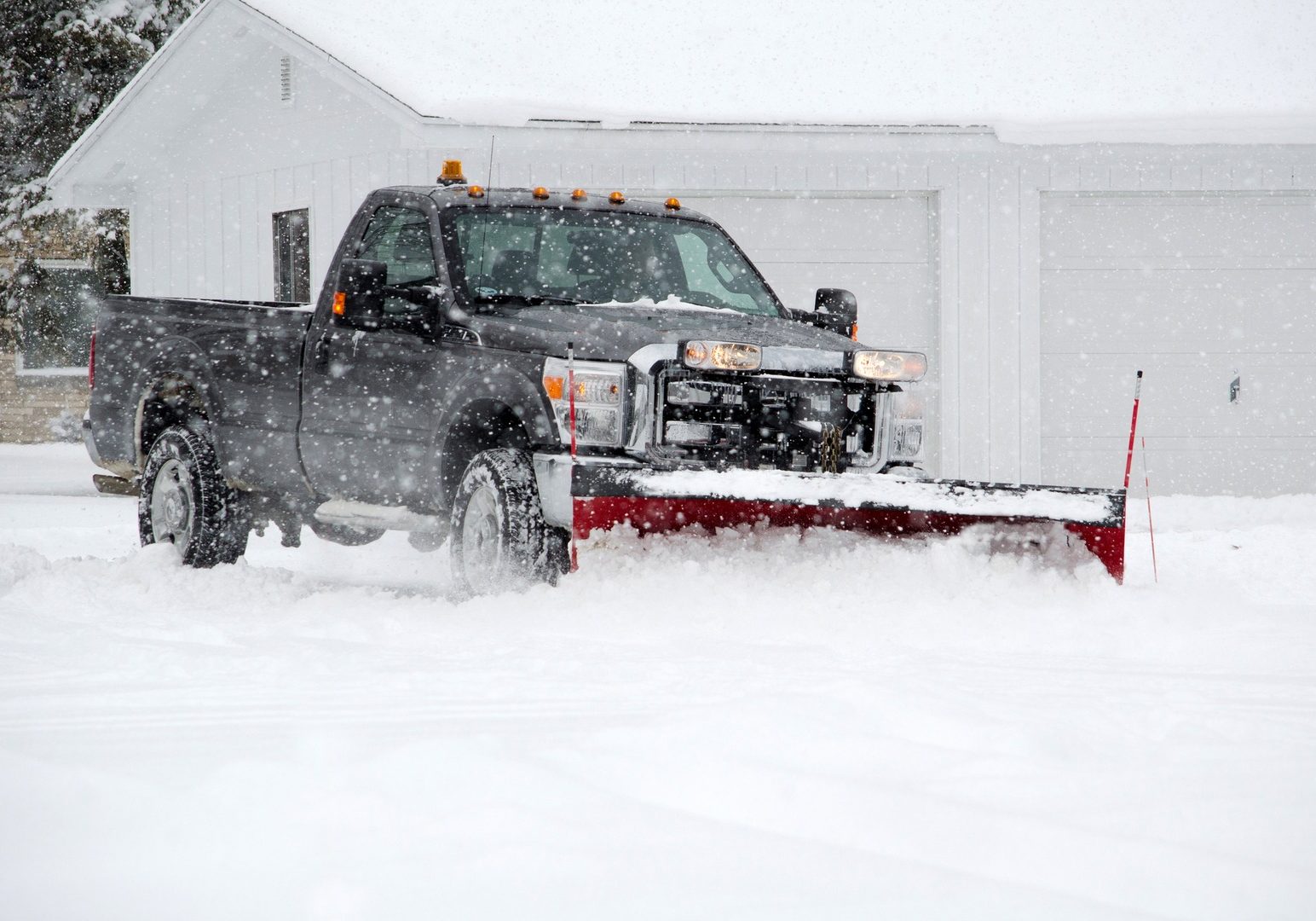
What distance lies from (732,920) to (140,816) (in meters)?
1.40

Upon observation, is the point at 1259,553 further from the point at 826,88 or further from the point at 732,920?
the point at 732,920

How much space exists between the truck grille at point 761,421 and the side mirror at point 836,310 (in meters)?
1.05

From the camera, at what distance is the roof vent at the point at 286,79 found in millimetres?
15117

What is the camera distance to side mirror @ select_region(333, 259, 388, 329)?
281 inches

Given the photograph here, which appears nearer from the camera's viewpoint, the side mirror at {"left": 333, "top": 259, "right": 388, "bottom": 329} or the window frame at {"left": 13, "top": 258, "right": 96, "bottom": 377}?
the side mirror at {"left": 333, "top": 259, "right": 388, "bottom": 329}

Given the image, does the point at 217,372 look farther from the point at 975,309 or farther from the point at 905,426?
the point at 975,309

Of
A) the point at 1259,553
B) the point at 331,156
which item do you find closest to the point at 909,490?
the point at 1259,553

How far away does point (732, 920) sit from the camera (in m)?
3.05

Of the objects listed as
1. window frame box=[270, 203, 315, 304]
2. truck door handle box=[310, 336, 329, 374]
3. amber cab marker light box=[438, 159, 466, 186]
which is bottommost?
truck door handle box=[310, 336, 329, 374]

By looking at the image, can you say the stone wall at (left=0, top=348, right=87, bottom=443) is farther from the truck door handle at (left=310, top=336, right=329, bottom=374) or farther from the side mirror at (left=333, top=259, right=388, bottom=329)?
the side mirror at (left=333, top=259, right=388, bottom=329)

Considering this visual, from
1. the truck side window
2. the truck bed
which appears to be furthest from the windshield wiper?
the truck bed

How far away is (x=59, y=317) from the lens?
23.3m

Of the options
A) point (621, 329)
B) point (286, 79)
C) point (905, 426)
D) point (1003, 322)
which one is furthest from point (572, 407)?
point (286, 79)

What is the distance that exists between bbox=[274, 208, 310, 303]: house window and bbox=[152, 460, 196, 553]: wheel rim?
6600 millimetres
